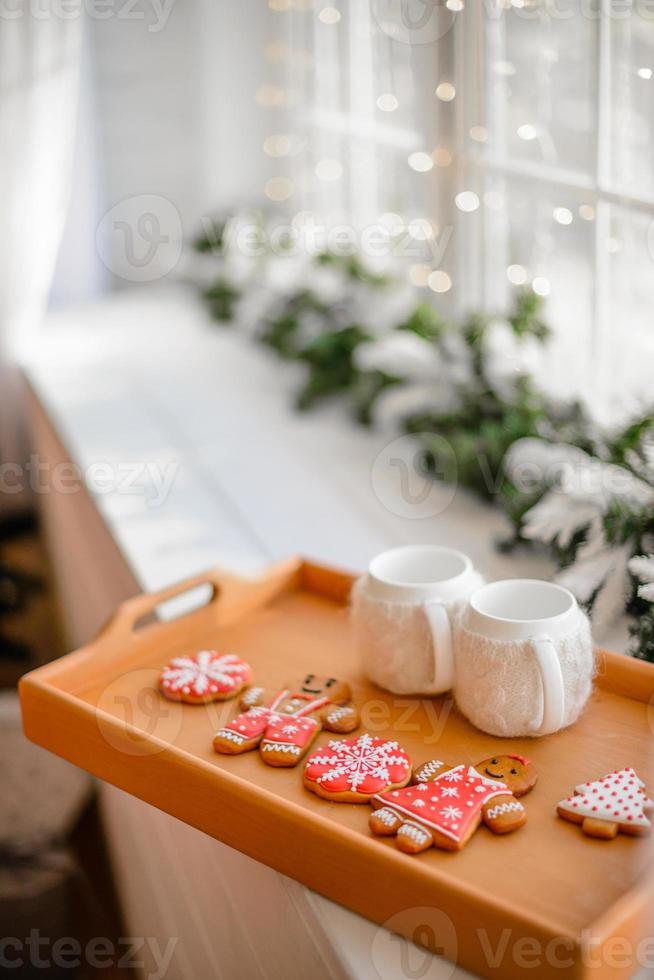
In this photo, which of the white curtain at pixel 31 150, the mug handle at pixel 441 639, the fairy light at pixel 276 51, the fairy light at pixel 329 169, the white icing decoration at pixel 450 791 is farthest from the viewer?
the fairy light at pixel 276 51

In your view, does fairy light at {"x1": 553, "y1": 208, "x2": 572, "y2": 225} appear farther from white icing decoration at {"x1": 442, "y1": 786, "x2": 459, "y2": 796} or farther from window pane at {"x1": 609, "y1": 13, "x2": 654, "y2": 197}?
white icing decoration at {"x1": 442, "y1": 786, "x2": 459, "y2": 796}

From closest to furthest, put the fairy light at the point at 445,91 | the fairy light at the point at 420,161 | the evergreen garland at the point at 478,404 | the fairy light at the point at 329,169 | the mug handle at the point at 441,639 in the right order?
the mug handle at the point at 441,639 → the evergreen garland at the point at 478,404 → the fairy light at the point at 445,91 → the fairy light at the point at 420,161 → the fairy light at the point at 329,169

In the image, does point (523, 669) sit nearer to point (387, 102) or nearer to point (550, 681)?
point (550, 681)

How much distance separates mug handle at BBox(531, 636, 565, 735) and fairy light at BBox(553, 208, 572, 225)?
0.69 m

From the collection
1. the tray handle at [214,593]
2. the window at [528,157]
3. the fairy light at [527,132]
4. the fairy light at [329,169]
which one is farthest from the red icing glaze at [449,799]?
the fairy light at [329,169]

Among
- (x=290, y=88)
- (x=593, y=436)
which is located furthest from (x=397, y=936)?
(x=290, y=88)

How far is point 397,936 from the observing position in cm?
64

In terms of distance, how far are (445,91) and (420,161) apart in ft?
0.49

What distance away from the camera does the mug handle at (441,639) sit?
0.80 metres

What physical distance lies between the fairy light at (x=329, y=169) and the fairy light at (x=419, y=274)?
1.42 feet

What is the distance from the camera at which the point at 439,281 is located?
161 cm

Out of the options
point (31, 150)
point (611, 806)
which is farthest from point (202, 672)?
point (31, 150)

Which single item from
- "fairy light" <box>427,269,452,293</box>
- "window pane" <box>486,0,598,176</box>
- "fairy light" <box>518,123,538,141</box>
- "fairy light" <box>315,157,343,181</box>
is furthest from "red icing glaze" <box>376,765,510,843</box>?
"fairy light" <box>315,157,343,181</box>

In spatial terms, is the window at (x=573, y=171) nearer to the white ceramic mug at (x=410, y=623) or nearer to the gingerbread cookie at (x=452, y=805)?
the white ceramic mug at (x=410, y=623)
